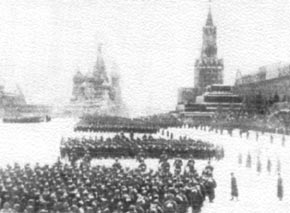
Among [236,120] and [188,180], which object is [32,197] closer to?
[188,180]

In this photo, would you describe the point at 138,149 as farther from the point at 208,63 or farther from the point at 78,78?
the point at 78,78

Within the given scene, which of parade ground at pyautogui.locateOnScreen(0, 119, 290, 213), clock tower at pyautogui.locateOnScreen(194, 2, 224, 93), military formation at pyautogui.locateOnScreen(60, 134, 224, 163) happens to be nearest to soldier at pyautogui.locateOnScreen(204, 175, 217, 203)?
parade ground at pyautogui.locateOnScreen(0, 119, 290, 213)

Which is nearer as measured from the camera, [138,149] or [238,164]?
[238,164]

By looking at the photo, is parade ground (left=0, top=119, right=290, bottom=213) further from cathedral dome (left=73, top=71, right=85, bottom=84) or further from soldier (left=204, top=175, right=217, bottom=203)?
cathedral dome (left=73, top=71, right=85, bottom=84)

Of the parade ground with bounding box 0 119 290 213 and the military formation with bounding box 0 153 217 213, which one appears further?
the parade ground with bounding box 0 119 290 213

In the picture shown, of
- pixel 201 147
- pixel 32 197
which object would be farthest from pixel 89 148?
pixel 32 197

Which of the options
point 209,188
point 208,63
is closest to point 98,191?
point 209,188
